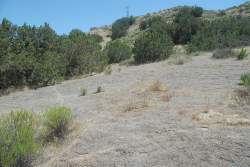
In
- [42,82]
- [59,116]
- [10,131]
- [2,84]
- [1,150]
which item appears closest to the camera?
[1,150]

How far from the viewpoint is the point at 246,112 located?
3.76m

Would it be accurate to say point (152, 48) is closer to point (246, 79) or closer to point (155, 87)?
point (155, 87)

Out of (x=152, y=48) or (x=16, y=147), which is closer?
(x=16, y=147)

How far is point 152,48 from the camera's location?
15141 mm

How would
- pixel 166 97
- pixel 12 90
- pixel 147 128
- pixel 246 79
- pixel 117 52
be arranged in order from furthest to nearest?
pixel 117 52 < pixel 12 90 < pixel 166 97 < pixel 246 79 < pixel 147 128

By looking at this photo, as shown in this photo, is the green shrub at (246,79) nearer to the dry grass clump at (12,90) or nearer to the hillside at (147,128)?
the hillside at (147,128)

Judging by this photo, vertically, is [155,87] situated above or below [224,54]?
below

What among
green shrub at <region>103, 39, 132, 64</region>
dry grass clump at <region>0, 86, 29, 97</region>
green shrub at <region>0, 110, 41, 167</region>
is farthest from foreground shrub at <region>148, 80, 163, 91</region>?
green shrub at <region>103, 39, 132, 64</region>

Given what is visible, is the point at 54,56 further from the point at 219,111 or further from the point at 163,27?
the point at 163,27

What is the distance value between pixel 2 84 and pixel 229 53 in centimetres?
1391

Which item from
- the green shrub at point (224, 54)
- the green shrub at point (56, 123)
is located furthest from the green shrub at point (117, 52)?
the green shrub at point (56, 123)

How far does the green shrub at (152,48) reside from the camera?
15172 mm

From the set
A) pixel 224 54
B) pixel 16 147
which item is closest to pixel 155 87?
pixel 16 147

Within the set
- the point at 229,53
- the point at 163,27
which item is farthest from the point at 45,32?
the point at 163,27
